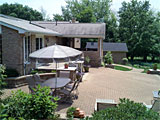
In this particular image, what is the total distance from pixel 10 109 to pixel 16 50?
7846mm

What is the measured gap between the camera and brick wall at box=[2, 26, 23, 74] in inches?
457

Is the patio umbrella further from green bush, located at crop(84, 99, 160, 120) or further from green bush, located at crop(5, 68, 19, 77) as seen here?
green bush, located at crop(84, 99, 160, 120)

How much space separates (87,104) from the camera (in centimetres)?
798

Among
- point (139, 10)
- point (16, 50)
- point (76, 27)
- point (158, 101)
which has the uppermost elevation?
point (139, 10)

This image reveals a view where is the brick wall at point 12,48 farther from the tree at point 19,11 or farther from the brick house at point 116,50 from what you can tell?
the tree at point 19,11

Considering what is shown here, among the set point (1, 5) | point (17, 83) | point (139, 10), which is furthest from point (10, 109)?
point (1, 5)

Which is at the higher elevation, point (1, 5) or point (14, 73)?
point (1, 5)

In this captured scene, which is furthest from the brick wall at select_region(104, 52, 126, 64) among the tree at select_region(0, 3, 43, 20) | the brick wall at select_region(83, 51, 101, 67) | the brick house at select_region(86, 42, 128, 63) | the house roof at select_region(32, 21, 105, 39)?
the tree at select_region(0, 3, 43, 20)

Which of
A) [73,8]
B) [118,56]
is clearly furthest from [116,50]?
[73,8]

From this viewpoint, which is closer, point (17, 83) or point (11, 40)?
point (17, 83)

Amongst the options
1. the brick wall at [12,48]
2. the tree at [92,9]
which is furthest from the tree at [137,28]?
the brick wall at [12,48]

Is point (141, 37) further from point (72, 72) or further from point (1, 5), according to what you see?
point (1, 5)

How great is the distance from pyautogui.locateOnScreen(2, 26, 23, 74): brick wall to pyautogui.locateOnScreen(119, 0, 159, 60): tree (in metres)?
31.9

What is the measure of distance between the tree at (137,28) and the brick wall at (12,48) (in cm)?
3187
